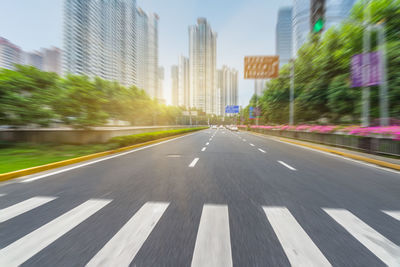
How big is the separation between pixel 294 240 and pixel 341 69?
81.5 ft

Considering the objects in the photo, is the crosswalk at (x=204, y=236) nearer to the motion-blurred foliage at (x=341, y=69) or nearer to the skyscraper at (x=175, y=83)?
the motion-blurred foliage at (x=341, y=69)

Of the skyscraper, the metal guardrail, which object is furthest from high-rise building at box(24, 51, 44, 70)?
the metal guardrail

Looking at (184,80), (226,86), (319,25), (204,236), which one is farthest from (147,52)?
(204,236)

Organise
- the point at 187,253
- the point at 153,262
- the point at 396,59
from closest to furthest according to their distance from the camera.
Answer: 1. the point at 153,262
2. the point at 187,253
3. the point at 396,59

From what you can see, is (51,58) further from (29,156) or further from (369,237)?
(369,237)

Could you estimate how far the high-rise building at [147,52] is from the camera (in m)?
111

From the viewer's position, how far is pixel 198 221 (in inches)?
103

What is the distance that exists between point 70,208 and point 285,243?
3.48 meters

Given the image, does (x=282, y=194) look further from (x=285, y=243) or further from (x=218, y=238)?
(x=218, y=238)

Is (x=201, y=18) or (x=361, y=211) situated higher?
(x=201, y=18)

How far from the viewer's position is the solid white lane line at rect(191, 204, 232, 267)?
182cm

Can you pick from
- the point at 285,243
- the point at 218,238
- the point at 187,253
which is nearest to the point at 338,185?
the point at 285,243

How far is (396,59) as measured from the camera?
527 inches

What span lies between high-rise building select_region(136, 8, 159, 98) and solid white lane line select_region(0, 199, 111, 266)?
112141mm
